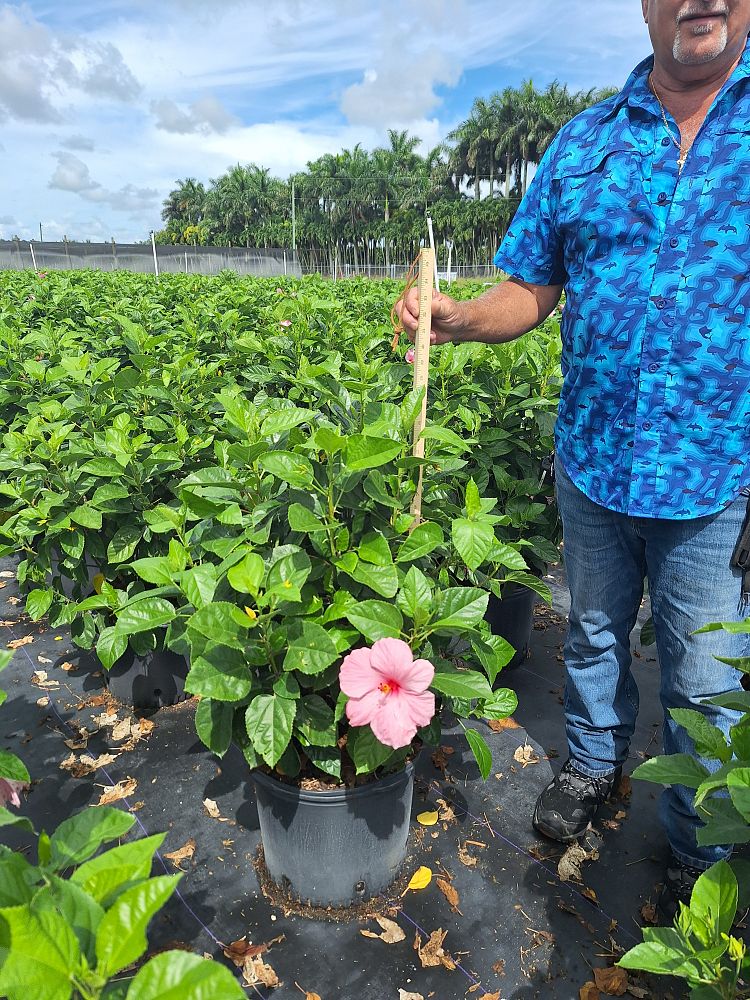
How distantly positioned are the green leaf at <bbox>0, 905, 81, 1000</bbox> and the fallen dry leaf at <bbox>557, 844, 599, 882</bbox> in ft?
5.71

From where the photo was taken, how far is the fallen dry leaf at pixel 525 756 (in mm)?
2629

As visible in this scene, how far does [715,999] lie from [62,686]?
282 centimetres

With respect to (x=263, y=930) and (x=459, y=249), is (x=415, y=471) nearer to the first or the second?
(x=263, y=930)

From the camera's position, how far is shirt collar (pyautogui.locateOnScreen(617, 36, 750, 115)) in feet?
5.28

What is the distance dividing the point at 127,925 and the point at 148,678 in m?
2.20

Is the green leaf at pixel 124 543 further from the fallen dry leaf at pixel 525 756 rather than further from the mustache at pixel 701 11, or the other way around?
the mustache at pixel 701 11

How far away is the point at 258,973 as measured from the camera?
1.80 m

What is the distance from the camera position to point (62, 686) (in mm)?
3098

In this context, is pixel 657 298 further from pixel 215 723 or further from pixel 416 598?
pixel 215 723

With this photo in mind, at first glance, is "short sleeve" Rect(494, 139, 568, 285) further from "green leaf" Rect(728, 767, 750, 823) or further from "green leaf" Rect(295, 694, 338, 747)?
"green leaf" Rect(728, 767, 750, 823)

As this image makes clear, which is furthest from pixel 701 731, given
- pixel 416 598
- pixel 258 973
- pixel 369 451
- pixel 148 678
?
pixel 148 678

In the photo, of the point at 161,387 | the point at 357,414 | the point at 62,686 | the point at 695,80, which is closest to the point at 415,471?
the point at 357,414

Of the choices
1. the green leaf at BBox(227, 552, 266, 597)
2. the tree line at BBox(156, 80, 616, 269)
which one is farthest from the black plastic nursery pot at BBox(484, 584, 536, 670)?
the tree line at BBox(156, 80, 616, 269)

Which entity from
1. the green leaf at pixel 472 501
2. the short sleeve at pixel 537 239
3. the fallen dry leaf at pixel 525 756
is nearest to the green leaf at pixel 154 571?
the green leaf at pixel 472 501
